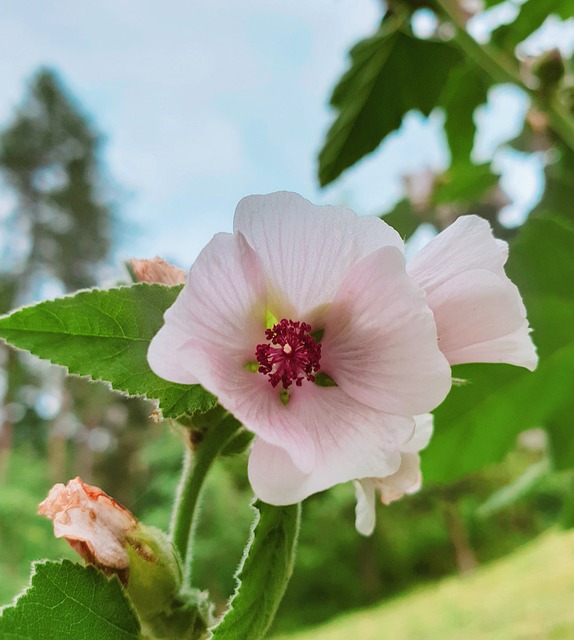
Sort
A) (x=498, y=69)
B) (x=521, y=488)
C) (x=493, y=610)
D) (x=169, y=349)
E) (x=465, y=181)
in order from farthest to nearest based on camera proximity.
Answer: (x=493, y=610) < (x=521, y=488) < (x=465, y=181) < (x=498, y=69) < (x=169, y=349)

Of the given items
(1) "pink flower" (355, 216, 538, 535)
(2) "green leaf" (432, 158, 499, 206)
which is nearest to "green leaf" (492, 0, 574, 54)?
(2) "green leaf" (432, 158, 499, 206)

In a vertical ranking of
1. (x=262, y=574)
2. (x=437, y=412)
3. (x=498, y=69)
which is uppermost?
(x=498, y=69)

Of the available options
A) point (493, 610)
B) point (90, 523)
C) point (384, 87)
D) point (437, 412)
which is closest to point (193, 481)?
point (90, 523)

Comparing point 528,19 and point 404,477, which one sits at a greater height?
point 528,19

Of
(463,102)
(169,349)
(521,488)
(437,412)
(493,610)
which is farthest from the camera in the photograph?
(493,610)

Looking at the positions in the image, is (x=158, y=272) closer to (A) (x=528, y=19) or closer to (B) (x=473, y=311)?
(B) (x=473, y=311)

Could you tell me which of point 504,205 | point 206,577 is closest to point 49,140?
point 206,577

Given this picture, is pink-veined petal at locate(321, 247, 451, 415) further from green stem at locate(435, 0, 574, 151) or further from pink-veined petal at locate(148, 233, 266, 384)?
green stem at locate(435, 0, 574, 151)
